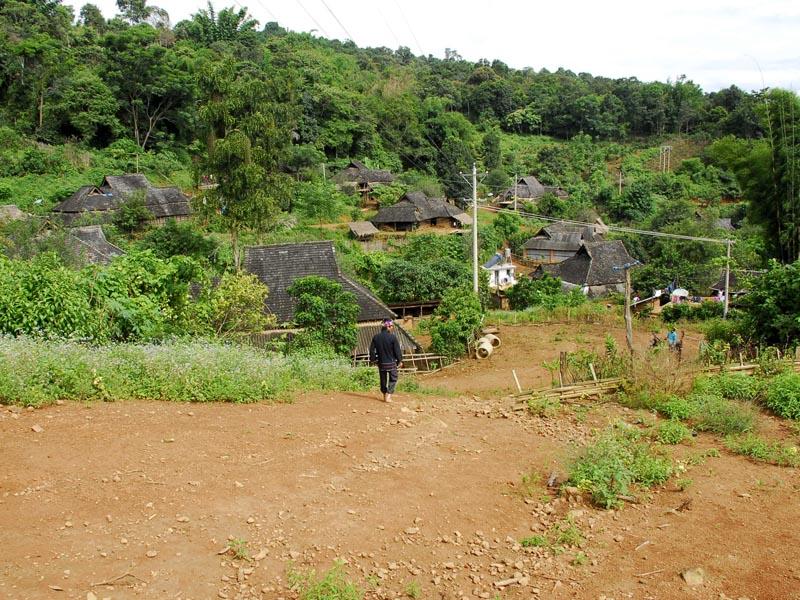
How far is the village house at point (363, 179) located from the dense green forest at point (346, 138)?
1.40 metres

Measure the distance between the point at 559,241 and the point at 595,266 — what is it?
25.5 feet

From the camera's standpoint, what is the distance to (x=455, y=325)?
18.0 meters

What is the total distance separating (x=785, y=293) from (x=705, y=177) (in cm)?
4735

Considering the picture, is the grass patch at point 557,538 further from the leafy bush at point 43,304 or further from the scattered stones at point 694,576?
the leafy bush at point 43,304

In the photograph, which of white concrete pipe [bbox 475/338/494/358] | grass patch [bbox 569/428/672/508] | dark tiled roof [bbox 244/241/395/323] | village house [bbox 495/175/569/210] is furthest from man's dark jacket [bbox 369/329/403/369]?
village house [bbox 495/175/569/210]

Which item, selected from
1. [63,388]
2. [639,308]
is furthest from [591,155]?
[63,388]

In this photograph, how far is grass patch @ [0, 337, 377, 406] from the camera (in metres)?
7.34

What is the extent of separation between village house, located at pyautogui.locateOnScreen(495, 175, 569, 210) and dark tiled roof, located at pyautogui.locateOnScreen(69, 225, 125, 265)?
3380cm

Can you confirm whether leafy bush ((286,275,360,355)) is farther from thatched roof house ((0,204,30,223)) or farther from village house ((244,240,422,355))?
thatched roof house ((0,204,30,223))

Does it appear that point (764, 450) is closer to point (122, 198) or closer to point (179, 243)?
point (179, 243)

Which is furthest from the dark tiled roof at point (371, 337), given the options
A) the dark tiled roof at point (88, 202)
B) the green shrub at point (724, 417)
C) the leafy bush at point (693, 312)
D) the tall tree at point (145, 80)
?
the tall tree at point (145, 80)

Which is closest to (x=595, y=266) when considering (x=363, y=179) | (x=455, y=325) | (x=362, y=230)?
(x=362, y=230)

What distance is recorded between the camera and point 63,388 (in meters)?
7.48

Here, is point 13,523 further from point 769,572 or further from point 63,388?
point 769,572
